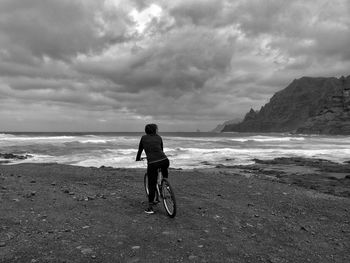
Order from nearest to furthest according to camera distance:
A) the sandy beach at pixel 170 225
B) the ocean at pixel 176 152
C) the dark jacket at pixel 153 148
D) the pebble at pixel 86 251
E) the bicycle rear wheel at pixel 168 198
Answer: the pebble at pixel 86 251 → the sandy beach at pixel 170 225 → the bicycle rear wheel at pixel 168 198 → the dark jacket at pixel 153 148 → the ocean at pixel 176 152

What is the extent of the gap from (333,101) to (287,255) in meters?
186

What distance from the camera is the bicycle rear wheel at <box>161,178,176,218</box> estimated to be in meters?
6.97

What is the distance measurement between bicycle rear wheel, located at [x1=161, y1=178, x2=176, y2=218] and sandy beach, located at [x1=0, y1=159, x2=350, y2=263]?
8.0 inches

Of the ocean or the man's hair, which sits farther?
the ocean

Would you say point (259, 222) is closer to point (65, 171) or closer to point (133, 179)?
point (133, 179)

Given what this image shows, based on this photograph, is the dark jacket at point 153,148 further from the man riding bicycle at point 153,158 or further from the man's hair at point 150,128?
the man's hair at point 150,128

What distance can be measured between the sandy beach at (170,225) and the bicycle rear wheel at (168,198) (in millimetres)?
203

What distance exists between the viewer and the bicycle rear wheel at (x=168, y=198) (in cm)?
697

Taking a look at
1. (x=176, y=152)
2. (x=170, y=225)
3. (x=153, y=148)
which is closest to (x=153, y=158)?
(x=153, y=148)

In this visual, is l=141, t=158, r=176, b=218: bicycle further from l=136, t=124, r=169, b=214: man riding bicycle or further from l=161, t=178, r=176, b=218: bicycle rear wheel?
l=136, t=124, r=169, b=214: man riding bicycle

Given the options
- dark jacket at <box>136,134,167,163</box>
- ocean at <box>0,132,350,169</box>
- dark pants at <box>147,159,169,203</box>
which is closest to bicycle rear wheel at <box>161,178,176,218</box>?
dark pants at <box>147,159,169,203</box>

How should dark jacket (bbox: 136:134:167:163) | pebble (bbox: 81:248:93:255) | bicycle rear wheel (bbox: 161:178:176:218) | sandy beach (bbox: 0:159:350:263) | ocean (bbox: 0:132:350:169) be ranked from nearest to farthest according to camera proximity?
1. pebble (bbox: 81:248:93:255)
2. sandy beach (bbox: 0:159:350:263)
3. bicycle rear wheel (bbox: 161:178:176:218)
4. dark jacket (bbox: 136:134:167:163)
5. ocean (bbox: 0:132:350:169)

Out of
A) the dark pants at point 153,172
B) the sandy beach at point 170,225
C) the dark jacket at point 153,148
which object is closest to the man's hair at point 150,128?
the dark jacket at point 153,148

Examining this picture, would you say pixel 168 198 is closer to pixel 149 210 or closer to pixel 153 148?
pixel 149 210
